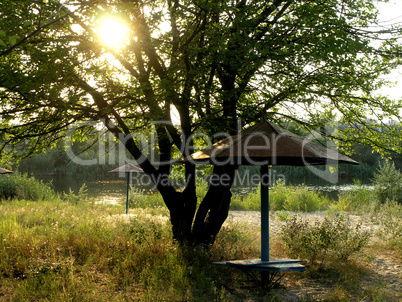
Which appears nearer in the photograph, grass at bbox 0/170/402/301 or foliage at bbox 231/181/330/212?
grass at bbox 0/170/402/301

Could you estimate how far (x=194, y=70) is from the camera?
18.7 ft

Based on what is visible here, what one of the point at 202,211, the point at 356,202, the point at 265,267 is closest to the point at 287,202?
the point at 356,202

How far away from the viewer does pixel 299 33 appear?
6.44m

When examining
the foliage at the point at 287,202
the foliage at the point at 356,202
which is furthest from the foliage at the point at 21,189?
the foliage at the point at 356,202

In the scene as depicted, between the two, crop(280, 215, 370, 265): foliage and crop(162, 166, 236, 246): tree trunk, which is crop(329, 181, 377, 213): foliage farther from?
crop(162, 166, 236, 246): tree trunk

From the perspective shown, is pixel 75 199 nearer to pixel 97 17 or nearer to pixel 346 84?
pixel 97 17

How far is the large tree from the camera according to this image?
17.7 feet

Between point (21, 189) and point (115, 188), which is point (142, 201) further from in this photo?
point (115, 188)

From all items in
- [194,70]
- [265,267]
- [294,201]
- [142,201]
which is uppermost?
[194,70]

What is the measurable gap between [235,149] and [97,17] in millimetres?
3412

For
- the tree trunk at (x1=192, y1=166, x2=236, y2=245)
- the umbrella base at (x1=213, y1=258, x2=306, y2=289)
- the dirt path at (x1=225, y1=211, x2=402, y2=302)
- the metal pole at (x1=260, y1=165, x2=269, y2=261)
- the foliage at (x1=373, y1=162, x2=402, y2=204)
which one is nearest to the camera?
the umbrella base at (x1=213, y1=258, x2=306, y2=289)

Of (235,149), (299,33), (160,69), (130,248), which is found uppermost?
(299,33)

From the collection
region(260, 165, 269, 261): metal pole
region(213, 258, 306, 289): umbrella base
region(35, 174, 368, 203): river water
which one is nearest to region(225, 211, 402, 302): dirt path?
region(213, 258, 306, 289): umbrella base

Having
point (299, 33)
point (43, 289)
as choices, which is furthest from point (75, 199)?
point (299, 33)
